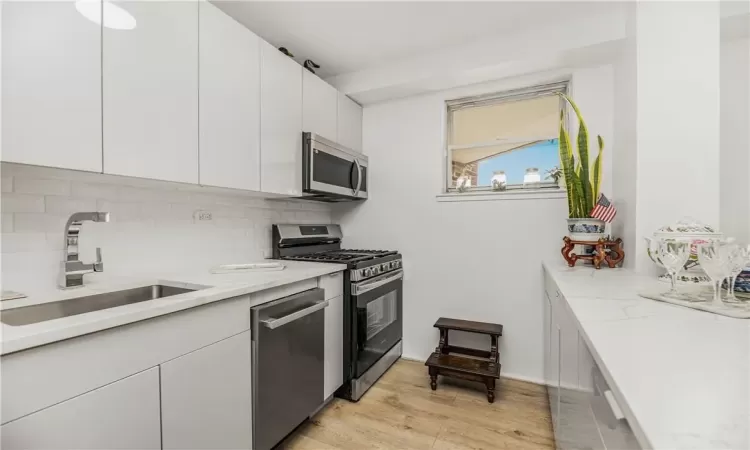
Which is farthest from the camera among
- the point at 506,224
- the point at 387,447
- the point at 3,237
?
the point at 506,224

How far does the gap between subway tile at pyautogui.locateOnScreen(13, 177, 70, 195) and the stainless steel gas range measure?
4.08 ft

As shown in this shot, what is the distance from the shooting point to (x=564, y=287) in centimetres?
137

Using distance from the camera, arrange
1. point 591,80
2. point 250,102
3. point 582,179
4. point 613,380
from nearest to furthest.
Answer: point 613,380
point 250,102
point 582,179
point 591,80

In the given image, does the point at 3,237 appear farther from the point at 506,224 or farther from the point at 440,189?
the point at 506,224

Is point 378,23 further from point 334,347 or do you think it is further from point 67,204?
point 334,347

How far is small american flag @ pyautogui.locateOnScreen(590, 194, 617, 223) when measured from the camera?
1902 mm

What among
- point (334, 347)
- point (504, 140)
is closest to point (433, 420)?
point (334, 347)

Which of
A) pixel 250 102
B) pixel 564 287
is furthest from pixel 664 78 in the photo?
pixel 250 102

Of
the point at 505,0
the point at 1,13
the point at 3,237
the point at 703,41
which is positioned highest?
the point at 505,0

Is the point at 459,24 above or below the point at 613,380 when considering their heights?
above

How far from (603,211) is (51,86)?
101 inches

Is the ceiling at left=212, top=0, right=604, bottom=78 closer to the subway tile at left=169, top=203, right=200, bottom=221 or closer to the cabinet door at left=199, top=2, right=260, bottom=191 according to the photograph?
the cabinet door at left=199, top=2, right=260, bottom=191

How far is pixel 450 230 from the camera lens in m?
2.66

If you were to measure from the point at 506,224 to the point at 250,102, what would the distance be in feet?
6.36
